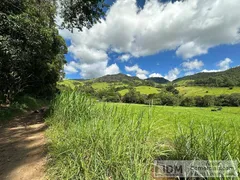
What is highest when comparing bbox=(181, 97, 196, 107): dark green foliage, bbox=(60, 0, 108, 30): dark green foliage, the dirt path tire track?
bbox=(60, 0, 108, 30): dark green foliage

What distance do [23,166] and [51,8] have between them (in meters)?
8.17

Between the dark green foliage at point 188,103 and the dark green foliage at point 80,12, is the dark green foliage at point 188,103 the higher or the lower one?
the lower one

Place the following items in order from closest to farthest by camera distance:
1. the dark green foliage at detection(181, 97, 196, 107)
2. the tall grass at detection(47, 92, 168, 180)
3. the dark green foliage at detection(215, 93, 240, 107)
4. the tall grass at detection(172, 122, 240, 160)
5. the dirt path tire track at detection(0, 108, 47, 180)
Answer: the tall grass at detection(172, 122, 240, 160) < the tall grass at detection(47, 92, 168, 180) < the dirt path tire track at detection(0, 108, 47, 180) < the dark green foliage at detection(215, 93, 240, 107) < the dark green foliage at detection(181, 97, 196, 107)

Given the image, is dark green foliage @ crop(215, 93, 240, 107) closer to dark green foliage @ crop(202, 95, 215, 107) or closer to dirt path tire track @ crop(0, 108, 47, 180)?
dark green foliage @ crop(202, 95, 215, 107)

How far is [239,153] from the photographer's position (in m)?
1.89

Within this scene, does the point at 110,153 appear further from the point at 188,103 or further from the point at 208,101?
the point at 208,101

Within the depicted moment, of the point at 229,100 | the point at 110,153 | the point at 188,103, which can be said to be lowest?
the point at 188,103

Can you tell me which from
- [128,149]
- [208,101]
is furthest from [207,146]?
[208,101]

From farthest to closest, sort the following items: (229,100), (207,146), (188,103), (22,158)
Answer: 1. (188,103)
2. (229,100)
3. (22,158)
4. (207,146)

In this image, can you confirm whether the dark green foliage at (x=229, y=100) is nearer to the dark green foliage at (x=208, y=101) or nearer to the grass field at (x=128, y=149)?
the dark green foliage at (x=208, y=101)

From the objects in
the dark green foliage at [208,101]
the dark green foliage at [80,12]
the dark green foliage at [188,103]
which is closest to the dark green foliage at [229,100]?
the dark green foliage at [208,101]

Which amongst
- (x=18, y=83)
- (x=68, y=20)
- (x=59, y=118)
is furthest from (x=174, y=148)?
(x=18, y=83)

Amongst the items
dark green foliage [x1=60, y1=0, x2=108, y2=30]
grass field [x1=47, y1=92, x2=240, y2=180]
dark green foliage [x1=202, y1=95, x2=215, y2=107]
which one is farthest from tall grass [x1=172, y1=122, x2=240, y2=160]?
dark green foliage [x1=202, y1=95, x2=215, y2=107]

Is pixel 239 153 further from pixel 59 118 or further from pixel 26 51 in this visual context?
pixel 26 51
